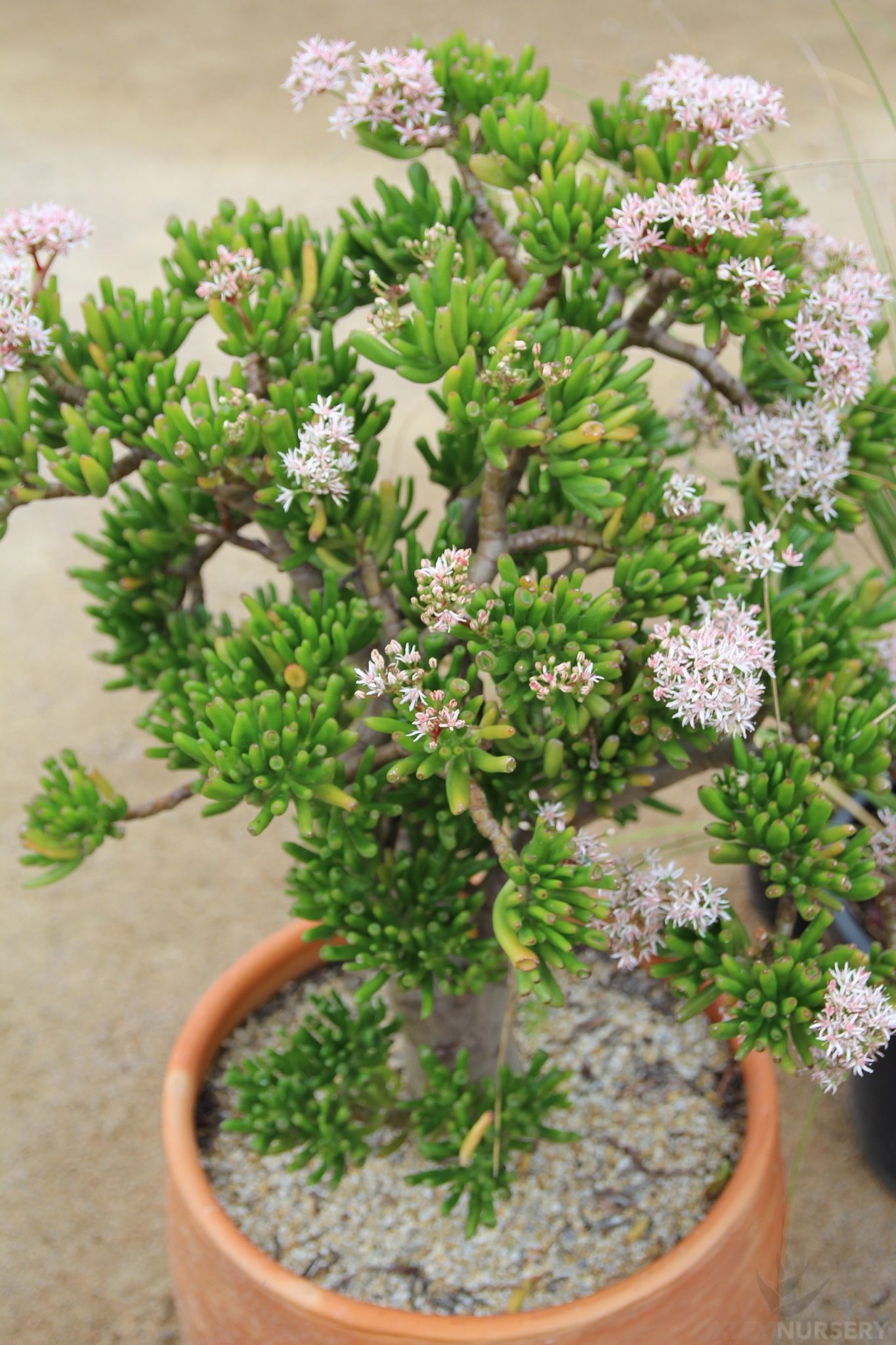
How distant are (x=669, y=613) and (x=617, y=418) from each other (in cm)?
13

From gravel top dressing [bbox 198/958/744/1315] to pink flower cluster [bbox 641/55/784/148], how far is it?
31.5 inches

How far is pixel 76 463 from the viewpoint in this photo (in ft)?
2.57

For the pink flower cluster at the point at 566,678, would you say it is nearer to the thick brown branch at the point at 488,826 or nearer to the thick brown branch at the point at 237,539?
the thick brown branch at the point at 488,826

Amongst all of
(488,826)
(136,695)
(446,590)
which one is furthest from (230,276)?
(136,695)

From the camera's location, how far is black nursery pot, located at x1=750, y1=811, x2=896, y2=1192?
4.03 feet

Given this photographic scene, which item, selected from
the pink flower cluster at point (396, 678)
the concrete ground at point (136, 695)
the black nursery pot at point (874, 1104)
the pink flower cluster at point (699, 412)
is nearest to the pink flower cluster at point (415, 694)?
the pink flower cluster at point (396, 678)

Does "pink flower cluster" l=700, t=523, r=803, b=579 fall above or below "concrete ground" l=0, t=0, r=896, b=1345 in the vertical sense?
above

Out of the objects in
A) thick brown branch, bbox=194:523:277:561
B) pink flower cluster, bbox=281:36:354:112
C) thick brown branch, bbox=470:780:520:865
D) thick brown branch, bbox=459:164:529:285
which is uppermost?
pink flower cluster, bbox=281:36:354:112

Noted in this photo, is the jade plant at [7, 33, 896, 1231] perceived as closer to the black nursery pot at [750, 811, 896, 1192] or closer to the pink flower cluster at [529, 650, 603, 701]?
the pink flower cluster at [529, 650, 603, 701]

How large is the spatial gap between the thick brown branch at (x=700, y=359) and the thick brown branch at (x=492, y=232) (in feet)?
0.31

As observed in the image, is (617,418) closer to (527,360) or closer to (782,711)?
(527,360)

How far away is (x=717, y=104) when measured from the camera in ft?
2.64

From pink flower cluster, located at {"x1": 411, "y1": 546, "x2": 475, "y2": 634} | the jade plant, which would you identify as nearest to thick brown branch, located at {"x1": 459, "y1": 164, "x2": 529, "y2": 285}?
the jade plant

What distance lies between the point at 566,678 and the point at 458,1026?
53 centimetres
